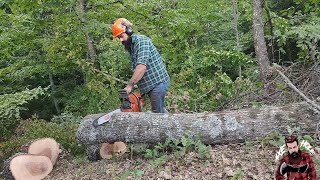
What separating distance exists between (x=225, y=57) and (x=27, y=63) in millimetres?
5896

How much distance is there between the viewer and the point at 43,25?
8.70m

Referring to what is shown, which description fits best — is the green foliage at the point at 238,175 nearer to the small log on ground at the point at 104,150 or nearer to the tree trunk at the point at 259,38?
the small log on ground at the point at 104,150

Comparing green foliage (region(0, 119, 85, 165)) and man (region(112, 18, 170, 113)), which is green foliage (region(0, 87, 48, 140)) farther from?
man (region(112, 18, 170, 113))

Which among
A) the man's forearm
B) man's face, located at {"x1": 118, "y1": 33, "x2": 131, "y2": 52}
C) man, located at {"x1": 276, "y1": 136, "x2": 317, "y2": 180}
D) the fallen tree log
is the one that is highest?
man's face, located at {"x1": 118, "y1": 33, "x2": 131, "y2": 52}

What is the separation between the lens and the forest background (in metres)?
6.96

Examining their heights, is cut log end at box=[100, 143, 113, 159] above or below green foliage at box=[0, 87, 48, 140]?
below

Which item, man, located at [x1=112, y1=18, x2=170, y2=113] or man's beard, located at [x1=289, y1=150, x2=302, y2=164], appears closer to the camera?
man's beard, located at [x1=289, y1=150, x2=302, y2=164]

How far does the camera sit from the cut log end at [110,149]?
6.05 metres

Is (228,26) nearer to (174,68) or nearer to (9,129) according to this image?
(174,68)

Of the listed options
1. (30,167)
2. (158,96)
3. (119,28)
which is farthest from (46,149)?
(119,28)

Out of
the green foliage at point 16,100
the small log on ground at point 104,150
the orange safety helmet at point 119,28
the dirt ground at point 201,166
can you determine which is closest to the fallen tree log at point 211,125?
the dirt ground at point 201,166

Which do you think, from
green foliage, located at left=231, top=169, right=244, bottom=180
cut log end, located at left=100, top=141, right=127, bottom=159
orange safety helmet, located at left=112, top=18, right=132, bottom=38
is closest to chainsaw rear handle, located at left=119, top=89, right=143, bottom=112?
cut log end, located at left=100, top=141, right=127, bottom=159

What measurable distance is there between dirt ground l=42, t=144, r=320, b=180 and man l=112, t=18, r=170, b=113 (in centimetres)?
100

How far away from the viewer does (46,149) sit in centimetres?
666
